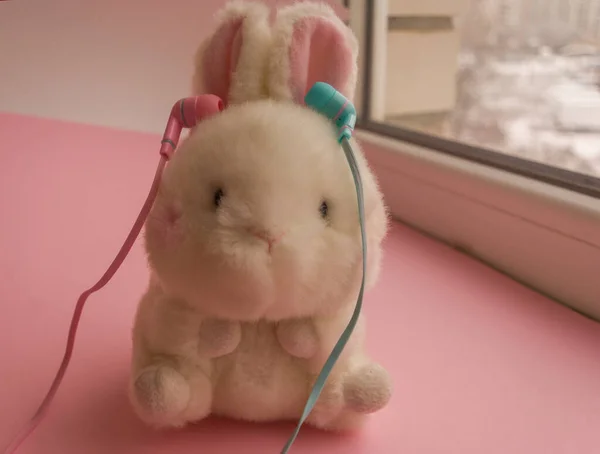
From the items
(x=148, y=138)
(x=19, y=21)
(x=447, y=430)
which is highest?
(x=19, y=21)

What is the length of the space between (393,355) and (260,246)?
29 cm

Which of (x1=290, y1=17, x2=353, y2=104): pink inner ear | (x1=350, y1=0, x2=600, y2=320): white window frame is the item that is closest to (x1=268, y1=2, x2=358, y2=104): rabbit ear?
(x1=290, y1=17, x2=353, y2=104): pink inner ear

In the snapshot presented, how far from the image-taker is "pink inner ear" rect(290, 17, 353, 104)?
1.51ft

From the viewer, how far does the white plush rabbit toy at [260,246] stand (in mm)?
392

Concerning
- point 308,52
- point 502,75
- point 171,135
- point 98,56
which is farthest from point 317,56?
point 98,56

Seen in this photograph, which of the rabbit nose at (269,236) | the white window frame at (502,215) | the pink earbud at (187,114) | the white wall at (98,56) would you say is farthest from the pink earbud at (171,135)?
the white wall at (98,56)

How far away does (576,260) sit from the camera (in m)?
0.74

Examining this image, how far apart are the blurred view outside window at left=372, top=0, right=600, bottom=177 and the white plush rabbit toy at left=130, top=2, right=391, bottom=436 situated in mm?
502

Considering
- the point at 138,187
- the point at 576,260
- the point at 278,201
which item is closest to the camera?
the point at 278,201

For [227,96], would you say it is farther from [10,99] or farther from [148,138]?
[10,99]

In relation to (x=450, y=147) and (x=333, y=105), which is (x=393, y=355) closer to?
(x=333, y=105)

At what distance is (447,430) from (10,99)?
1420mm

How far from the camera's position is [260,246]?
0.39 metres

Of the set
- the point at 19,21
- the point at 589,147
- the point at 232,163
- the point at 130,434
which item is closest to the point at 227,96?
the point at 232,163
